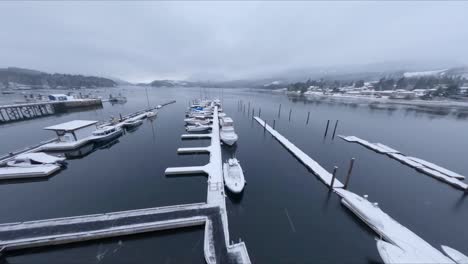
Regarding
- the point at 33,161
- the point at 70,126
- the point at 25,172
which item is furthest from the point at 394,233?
the point at 70,126

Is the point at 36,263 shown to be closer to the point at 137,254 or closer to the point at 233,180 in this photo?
the point at 137,254

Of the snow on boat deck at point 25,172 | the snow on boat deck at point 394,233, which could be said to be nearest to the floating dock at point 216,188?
the snow on boat deck at point 394,233

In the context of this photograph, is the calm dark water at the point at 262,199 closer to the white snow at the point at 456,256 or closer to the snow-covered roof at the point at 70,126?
the white snow at the point at 456,256

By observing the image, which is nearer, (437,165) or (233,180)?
(233,180)

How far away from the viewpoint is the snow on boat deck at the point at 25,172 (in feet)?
56.2

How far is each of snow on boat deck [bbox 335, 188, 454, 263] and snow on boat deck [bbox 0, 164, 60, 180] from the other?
106 ft

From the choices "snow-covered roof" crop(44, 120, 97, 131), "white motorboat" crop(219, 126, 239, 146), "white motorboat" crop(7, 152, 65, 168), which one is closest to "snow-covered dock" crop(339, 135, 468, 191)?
"white motorboat" crop(219, 126, 239, 146)

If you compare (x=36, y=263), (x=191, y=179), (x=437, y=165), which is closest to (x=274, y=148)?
(x=191, y=179)

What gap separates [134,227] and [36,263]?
17.8 feet

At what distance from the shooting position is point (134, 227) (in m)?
11.0

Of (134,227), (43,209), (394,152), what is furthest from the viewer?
(394,152)

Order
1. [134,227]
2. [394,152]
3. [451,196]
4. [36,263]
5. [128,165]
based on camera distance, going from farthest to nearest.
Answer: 1. [394,152]
2. [128,165]
3. [451,196]
4. [134,227]
5. [36,263]

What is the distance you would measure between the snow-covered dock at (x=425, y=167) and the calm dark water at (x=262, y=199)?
111 cm

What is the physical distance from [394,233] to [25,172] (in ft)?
117
